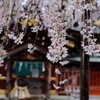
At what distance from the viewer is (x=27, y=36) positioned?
11.6 metres

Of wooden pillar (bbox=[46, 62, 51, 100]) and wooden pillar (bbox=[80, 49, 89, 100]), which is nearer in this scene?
wooden pillar (bbox=[80, 49, 89, 100])

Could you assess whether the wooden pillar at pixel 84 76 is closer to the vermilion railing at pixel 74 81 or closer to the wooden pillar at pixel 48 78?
the wooden pillar at pixel 48 78

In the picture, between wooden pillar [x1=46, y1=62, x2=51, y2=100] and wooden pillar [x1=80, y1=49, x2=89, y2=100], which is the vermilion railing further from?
wooden pillar [x1=80, y1=49, x2=89, y2=100]

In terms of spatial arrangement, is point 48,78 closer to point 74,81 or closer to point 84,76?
point 74,81

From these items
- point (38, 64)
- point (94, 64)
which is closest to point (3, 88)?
point (38, 64)

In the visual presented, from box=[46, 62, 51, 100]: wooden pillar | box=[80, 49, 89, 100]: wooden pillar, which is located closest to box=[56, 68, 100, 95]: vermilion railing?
box=[46, 62, 51, 100]: wooden pillar

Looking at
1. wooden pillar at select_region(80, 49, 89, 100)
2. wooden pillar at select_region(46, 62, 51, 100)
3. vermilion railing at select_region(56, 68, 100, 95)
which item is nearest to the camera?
wooden pillar at select_region(80, 49, 89, 100)

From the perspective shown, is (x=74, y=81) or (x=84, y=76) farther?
(x=74, y=81)

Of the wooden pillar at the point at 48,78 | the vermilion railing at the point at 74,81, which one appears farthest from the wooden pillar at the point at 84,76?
the vermilion railing at the point at 74,81

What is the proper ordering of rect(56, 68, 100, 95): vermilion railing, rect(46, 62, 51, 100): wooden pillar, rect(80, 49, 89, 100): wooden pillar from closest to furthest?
rect(80, 49, 89, 100): wooden pillar, rect(46, 62, 51, 100): wooden pillar, rect(56, 68, 100, 95): vermilion railing

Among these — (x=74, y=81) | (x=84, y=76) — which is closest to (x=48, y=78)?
(x=74, y=81)

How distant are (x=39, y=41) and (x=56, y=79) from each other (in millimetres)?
2263

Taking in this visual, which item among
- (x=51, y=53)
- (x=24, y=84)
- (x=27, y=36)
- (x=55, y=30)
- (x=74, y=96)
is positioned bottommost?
(x=74, y=96)

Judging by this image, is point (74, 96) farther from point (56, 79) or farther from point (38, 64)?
point (38, 64)
